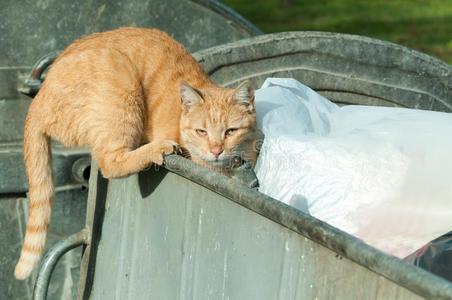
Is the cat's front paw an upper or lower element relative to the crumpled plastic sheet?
lower

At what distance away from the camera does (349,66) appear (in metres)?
3.98

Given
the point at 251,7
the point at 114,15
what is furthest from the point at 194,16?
the point at 251,7

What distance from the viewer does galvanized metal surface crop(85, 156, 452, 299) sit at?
1.90m

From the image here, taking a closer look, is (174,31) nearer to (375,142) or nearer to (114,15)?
(114,15)

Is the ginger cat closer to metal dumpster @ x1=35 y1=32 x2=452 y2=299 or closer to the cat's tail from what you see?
the cat's tail

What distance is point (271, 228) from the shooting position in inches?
88.1

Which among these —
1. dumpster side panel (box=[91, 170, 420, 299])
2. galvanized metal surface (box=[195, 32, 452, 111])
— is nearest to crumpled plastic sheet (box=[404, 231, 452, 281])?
dumpster side panel (box=[91, 170, 420, 299])

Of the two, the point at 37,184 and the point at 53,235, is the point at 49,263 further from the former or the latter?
the point at 53,235

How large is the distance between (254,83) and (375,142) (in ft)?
3.83

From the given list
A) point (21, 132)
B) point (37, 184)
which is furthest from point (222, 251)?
point (21, 132)

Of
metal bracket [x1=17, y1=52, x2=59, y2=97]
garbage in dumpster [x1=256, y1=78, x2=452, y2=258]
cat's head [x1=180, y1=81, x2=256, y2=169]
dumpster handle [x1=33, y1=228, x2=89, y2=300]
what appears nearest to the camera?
garbage in dumpster [x1=256, y1=78, x2=452, y2=258]

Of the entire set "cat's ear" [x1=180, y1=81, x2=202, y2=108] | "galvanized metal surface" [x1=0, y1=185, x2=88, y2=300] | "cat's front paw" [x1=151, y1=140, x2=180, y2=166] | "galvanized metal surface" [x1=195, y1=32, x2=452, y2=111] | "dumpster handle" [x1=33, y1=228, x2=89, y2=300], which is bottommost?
A: "galvanized metal surface" [x1=0, y1=185, x2=88, y2=300]

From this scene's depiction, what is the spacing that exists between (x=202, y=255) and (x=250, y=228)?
305mm

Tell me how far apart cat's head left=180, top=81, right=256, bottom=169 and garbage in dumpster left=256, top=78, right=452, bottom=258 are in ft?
0.84
